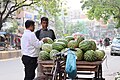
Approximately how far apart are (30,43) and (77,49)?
3.08 ft

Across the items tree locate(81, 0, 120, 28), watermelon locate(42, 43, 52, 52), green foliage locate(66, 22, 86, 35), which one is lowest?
green foliage locate(66, 22, 86, 35)

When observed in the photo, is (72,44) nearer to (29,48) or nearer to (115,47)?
(29,48)

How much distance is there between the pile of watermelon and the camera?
21.2 ft

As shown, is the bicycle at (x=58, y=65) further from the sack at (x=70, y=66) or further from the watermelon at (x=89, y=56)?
the watermelon at (x=89, y=56)

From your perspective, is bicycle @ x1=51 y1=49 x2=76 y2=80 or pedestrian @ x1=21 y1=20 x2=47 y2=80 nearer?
bicycle @ x1=51 y1=49 x2=76 y2=80

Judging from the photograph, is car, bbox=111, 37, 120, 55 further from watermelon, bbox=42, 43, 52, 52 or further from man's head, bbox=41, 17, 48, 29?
watermelon, bbox=42, 43, 52, 52

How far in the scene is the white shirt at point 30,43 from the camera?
21.8 feet

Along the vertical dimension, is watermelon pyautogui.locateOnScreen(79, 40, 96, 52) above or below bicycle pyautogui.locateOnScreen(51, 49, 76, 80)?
above

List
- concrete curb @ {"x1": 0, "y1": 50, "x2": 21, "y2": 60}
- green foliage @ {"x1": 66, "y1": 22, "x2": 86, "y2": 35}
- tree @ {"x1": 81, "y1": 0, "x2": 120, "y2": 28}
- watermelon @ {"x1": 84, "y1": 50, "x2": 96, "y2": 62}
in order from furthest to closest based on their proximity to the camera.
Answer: green foliage @ {"x1": 66, "y1": 22, "x2": 86, "y2": 35}
tree @ {"x1": 81, "y1": 0, "x2": 120, "y2": 28}
concrete curb @ {"x1": 0, "y1": 50, "x2": 21, "y2": 60}
watermelon @ {"x1": 84, "y1": 50, "x2": 96, "y2": 62}

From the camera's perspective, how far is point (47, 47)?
22.4ft

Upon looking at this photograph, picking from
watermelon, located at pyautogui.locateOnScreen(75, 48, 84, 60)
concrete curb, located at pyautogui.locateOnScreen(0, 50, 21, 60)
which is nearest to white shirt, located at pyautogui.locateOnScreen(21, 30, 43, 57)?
watermelon, located at pyautogui.locateOnScreen(75, 48, 84, 60)

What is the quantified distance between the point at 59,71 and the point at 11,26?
1797 inches

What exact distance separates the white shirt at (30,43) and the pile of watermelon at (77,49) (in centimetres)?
17

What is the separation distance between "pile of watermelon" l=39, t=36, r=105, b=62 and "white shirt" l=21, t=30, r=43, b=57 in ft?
0.56
